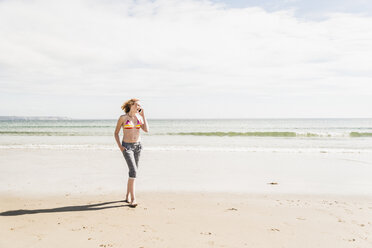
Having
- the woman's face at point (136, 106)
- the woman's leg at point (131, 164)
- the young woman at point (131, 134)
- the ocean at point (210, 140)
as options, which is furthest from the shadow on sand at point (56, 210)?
the ocean at point (210, 140)

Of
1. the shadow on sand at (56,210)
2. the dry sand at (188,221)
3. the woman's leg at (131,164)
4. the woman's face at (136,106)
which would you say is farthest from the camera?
the woman's face at (136,106)

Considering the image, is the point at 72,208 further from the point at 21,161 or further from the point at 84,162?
the point at 21,161

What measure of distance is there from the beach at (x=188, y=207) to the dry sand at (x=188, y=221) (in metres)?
0.01

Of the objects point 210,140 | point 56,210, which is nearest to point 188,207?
point 56,210

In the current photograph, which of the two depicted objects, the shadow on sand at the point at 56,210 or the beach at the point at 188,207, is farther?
the shadow on sand at the point at 56,210

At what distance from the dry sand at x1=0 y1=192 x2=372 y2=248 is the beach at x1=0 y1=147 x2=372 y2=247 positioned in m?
0.01

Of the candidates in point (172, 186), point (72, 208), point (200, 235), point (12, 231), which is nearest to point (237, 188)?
point (172, 186)

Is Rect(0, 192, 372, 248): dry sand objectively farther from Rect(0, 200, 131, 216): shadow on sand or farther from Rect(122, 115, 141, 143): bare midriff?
Rect(122, 115, 141, 143): bare midriff

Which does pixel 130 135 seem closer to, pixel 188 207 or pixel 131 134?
pixel 131 134

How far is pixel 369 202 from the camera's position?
605cm

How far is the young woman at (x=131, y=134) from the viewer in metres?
5.56

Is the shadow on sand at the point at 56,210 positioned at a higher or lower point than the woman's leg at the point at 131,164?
lower

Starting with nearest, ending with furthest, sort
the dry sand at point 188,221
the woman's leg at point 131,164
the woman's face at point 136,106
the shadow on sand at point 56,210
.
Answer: the dry sand at point 188,221 < the shadow on sand at point 56,210 < the woman's leg at point 131,164 < the woman's face at point 136,106

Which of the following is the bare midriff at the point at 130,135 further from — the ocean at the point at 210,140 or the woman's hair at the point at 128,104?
the ocean at the point at 210,140
